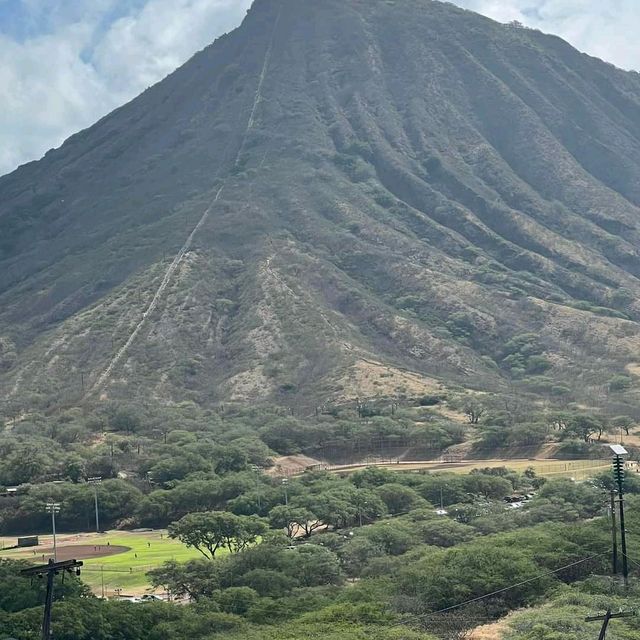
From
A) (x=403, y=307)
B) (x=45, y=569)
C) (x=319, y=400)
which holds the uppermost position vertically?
(x=403, y=307)

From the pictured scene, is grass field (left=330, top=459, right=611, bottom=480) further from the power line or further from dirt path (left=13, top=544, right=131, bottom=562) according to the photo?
the power line

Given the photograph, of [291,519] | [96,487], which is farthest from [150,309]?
[291,519]

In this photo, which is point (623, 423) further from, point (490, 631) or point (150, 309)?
point (150, 309)

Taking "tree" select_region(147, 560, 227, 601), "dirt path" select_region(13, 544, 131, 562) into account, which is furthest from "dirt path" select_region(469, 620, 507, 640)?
"dirt path" select_region(13, 544, 131, 562)

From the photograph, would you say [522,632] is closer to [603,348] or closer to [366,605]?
[366,605]

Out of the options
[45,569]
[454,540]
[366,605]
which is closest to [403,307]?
[454,540]

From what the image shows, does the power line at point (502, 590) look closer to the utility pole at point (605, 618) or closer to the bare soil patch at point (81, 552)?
the utility pole at point (605, 618)

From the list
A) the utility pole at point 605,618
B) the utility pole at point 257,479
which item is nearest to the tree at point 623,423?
the utility pole at point 257,479
